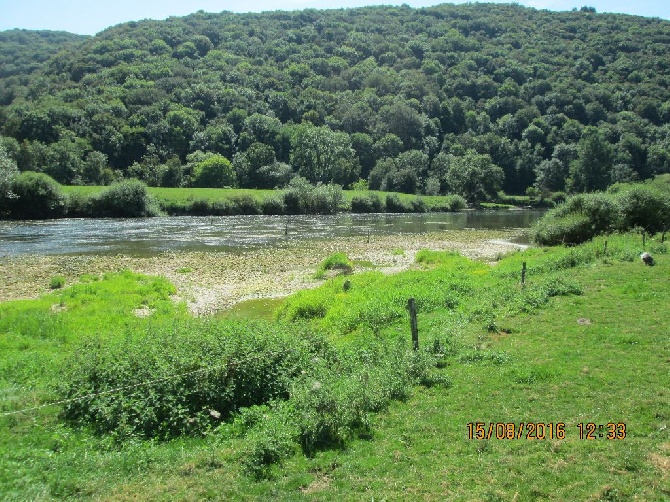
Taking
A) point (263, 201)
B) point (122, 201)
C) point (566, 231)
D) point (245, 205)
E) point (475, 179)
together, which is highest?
point (566, 231)

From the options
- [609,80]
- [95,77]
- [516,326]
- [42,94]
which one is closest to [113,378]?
[516,326]

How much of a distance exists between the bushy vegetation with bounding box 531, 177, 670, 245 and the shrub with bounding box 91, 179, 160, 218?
6586cm

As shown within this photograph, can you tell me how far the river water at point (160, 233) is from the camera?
150ft

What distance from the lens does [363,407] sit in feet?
36.5

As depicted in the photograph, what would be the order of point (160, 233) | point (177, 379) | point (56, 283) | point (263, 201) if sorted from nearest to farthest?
point (177, 379), point (56, 283), point (160, 233), point (263, 201)

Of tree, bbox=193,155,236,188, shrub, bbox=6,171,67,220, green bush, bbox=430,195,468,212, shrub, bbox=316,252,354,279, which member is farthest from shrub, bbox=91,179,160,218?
green bush, bbox=430,195,468,212

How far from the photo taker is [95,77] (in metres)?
180

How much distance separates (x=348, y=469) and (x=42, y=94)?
19254cm

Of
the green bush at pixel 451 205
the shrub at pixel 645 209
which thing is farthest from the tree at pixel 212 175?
the shrub at pixel 645 209

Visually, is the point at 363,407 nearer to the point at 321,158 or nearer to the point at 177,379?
the point at 177,379

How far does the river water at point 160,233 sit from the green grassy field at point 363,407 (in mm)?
28172
